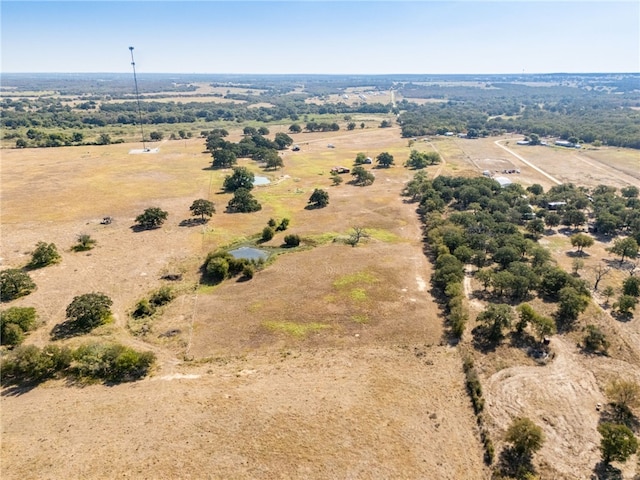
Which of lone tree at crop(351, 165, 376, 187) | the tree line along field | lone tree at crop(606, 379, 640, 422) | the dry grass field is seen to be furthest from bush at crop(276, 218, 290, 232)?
lone tree at crop(606, 379, 640, 422)

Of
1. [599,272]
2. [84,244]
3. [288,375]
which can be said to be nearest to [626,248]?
[599,272]

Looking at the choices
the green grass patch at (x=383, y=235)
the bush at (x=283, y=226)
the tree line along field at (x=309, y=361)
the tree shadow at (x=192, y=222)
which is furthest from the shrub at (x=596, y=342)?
the tree shadow at (x=192, y=222)

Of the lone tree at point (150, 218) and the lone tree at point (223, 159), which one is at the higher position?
the lone tree at point (223, 159)

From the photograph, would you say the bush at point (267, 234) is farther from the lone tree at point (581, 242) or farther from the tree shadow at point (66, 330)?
the lone tree at point (581, 242)

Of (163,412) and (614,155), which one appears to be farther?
(614,155)

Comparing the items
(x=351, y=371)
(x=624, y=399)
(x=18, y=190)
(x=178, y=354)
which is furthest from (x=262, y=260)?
(x=18, y=190)

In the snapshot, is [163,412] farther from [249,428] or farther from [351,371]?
[351,371]
